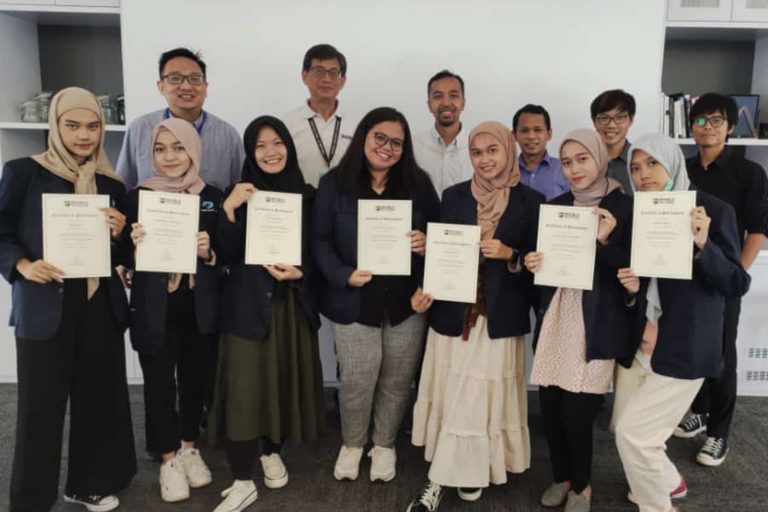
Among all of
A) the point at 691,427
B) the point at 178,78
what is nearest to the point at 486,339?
the point at 691,427

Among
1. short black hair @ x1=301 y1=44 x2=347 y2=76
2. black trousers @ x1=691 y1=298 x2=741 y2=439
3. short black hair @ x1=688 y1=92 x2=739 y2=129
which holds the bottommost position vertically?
black trousers @ x1=691 y1=298 x2=741 y2=439

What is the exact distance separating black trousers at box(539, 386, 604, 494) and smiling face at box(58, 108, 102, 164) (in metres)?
1.94

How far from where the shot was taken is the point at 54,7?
3500mm

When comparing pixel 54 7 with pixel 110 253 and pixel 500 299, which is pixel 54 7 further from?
pixel 500 299

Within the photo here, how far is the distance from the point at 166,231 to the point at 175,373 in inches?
27.9

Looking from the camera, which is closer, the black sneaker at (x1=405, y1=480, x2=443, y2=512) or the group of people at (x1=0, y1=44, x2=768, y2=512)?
the group of people at (x1=0, y1=44, x2=768, y2=512)

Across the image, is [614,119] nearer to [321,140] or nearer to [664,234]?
[664,234]

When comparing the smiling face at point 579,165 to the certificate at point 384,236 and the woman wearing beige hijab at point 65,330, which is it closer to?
the certificate at point 384,236

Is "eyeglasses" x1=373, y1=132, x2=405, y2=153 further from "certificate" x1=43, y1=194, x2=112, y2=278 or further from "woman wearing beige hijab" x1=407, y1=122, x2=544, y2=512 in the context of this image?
"certificate" x1=43, y1=194, x2=112, y2=278

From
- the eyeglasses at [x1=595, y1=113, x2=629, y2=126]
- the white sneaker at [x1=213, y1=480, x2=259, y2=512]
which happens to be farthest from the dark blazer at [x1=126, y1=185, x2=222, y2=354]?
the eyeglasses at [x1=595, y1=113, x2=629, y2=126]

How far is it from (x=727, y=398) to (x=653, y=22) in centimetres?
217

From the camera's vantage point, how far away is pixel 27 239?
2.04 meters

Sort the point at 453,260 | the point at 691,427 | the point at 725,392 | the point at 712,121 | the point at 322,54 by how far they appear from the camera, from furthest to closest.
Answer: the point at 691,427 → the point at 322,54 → the point at 725,392 → the point at 712,121 → the point at 453,260

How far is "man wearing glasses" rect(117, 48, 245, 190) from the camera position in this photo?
270 centimetres
